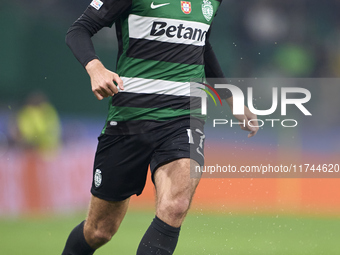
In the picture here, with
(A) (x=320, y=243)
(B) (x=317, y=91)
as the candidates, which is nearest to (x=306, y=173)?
(B) (x=317, y=91)

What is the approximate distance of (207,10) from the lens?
3.56 meters

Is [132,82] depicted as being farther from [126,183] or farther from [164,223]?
[164,223]

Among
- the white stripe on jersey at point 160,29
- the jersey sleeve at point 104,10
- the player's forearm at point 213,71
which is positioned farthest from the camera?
the player's forearm at point 213,71

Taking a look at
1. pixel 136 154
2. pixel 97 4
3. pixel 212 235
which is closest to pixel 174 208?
pixel 136 154

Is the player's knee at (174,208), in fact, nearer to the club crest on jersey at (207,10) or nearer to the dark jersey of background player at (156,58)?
the dark jersey of background player at (156,58)

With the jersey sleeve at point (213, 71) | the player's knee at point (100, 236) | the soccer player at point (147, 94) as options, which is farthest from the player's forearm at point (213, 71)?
the player's knee at point (100, 236)

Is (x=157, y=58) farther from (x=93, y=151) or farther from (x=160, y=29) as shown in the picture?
(x=93, y=151)

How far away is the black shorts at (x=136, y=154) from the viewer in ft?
10.7

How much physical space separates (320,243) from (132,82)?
12.2 feet

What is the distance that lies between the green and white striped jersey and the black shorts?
0.23ft

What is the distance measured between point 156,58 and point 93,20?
42cm


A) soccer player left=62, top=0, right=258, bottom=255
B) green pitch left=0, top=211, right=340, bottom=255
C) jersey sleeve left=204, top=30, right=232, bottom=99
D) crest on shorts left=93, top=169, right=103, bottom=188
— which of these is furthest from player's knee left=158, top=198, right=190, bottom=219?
green pitch left=0, top=211, right=340, bottom=255

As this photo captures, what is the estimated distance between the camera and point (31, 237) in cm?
650

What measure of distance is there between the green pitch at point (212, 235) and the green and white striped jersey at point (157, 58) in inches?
99.7
